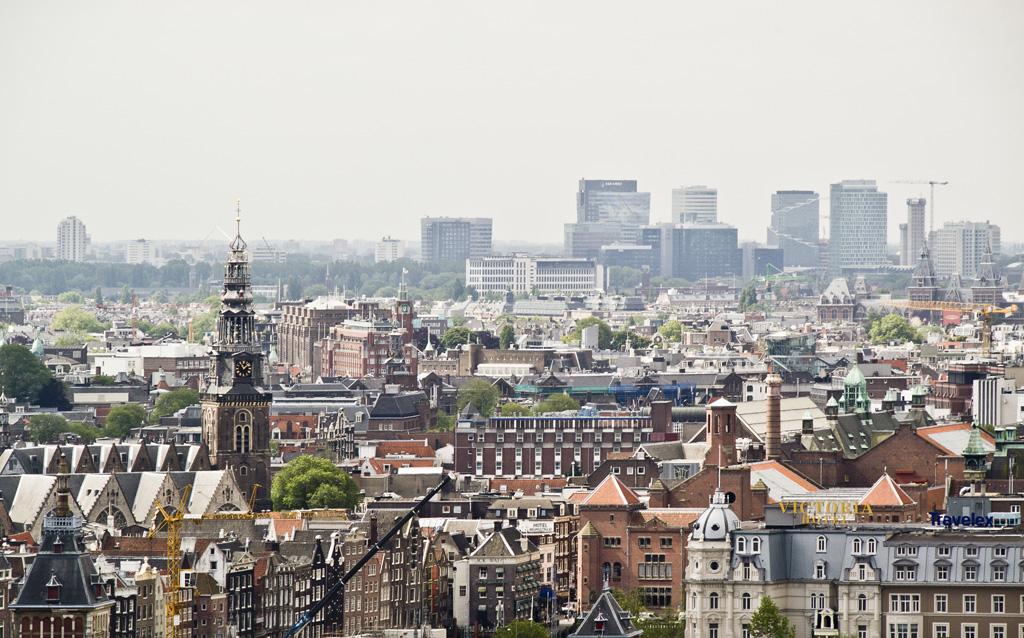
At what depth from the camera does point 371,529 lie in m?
119

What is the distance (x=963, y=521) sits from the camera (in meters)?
107

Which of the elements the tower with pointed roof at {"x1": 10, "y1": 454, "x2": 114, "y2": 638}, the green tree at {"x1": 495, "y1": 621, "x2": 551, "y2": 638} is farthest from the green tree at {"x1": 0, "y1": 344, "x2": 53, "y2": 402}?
the tower with pointed roof at {"x1": 10, "y1": 454, "x2": 114, "y2": 638}

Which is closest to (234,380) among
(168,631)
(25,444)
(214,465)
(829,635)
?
(214,465)

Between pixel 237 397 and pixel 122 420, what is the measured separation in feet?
120

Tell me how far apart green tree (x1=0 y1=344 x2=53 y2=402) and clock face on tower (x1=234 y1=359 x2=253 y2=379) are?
49.9m

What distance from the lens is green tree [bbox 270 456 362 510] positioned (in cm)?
13900

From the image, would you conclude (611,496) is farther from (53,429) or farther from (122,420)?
(122,420)

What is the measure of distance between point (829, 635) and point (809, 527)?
4.75 metres

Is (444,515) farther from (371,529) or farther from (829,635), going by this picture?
(829,635)

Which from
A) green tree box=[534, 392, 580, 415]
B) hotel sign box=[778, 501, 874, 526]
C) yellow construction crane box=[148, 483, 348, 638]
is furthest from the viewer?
green tree box=[534, 392, 580, 415]

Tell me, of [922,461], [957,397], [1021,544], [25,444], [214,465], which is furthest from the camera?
[957,397]

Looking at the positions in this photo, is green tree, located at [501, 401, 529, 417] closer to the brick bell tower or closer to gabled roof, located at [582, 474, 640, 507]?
the brick bell tower

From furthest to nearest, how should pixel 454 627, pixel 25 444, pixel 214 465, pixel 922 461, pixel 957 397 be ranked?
1. pixel 957 397
2. pixel 25 444
3. pixel 214 465
4. pixel 922 461
5. pixel 454 627

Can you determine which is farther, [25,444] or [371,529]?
[25,444]
